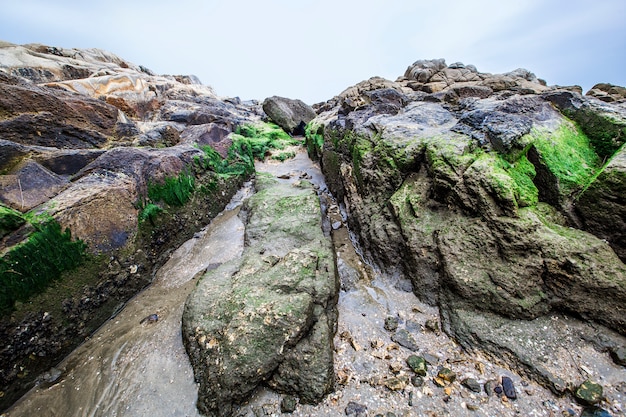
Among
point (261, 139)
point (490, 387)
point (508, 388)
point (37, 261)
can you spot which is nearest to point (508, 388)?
point (508, 388)

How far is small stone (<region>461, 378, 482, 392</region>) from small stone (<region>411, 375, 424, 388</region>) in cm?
49

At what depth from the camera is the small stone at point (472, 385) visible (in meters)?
2.91

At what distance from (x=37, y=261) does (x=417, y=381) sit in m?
5.67

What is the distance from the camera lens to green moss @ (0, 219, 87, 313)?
3357 mm

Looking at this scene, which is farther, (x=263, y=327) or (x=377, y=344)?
(x=377, y=344)

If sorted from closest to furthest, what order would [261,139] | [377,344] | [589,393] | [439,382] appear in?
[589,393] < [439,382] < [377,344] < [261,139]

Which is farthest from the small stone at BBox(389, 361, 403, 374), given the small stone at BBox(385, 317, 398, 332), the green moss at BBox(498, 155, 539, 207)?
the green moss at BBox(498, 155, 539, 207)

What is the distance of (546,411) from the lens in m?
2.66

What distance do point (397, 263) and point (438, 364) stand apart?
71.0 inches

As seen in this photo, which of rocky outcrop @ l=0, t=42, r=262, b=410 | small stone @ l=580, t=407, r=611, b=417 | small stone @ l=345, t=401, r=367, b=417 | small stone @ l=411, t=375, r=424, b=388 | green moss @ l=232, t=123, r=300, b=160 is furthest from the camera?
green moss @ l=232, t=123, r=300, b=160

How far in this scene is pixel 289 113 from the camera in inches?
650

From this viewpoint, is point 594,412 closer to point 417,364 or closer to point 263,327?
point 417,364

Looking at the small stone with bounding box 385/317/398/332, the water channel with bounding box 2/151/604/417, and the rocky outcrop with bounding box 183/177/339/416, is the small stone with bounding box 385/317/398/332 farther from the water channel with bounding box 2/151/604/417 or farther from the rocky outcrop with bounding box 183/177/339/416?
the rocky outcrop with bounding box 183/177/339/416

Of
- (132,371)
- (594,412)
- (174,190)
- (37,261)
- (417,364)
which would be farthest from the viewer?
(174,190)
